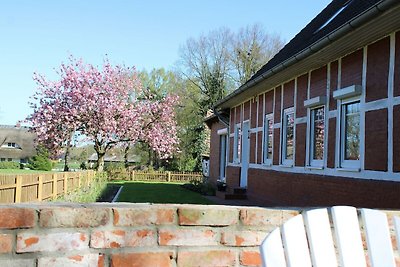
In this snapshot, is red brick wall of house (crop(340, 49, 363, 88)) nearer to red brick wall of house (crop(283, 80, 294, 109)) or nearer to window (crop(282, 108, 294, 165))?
red brick wall of house (crop(283, 80, 294, 109))

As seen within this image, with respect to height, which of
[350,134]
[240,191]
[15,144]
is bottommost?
[240,191]

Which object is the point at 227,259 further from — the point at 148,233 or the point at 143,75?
the point at 143,75

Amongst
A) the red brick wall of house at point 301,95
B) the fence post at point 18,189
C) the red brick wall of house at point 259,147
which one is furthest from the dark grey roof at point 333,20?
the fence post at point 18,189

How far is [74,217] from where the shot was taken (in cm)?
210

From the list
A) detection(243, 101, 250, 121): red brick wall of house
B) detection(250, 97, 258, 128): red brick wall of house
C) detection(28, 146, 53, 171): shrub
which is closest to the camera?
detection(250, 97, 258, 128): red brick wall of house

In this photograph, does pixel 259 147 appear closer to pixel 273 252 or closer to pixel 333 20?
pixel 333 20

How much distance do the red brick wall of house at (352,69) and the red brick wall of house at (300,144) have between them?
228 cm

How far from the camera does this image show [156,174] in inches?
1353

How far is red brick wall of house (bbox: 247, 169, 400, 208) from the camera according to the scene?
7.07 meters

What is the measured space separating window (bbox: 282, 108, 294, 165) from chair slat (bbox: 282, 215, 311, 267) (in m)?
10.1

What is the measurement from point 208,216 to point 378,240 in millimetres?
822

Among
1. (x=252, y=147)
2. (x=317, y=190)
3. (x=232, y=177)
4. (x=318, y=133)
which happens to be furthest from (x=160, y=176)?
(x=317, y=190)

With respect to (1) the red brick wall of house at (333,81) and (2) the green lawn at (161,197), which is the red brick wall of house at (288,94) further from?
(2) the green lawn at (161,197)

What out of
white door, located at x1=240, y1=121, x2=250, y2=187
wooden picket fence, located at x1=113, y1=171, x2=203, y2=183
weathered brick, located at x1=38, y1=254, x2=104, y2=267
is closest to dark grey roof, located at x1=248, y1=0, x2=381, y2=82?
white door, located at x1=240, y1=121, x2=250, y2=187
